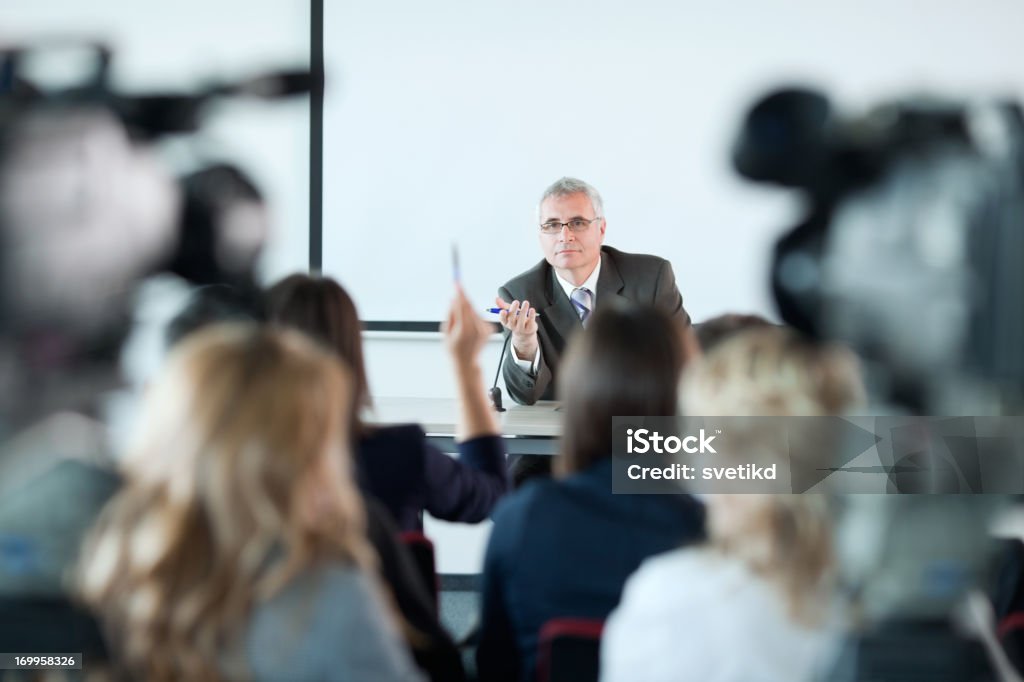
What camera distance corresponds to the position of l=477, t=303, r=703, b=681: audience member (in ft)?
4.55

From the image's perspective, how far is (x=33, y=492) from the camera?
1.24 metres

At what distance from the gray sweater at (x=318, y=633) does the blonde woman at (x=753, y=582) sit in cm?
32

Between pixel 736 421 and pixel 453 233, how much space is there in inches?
113

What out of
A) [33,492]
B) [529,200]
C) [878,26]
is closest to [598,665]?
[33,492]

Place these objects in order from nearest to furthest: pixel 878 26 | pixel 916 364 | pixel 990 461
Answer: pixel 916 364
pixel 990 461
pixel 878 26

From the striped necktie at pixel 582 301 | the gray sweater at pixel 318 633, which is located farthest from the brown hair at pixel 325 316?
the striped necktie at pixel 582 301

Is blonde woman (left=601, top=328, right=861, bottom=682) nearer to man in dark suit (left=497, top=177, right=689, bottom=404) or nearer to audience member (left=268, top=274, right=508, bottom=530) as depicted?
audience member (left=268, top=274, right=508, bottom=530)

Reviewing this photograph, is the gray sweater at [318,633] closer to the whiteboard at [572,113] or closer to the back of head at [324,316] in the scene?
the back of head at [324,316]

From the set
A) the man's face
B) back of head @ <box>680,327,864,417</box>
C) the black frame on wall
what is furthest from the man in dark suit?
back of head @ <box>680,327,864,417</box>

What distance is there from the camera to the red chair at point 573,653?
1329 millimetres

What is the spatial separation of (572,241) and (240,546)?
7.73 ft

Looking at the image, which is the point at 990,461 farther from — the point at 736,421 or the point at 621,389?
the point at 621,389

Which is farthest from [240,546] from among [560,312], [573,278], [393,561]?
[573,278]

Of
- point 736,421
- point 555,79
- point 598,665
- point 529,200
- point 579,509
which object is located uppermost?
point 555,79
